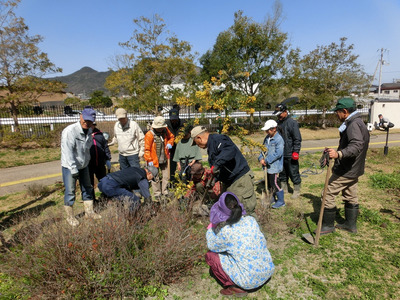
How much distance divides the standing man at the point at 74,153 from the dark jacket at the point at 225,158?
197cm

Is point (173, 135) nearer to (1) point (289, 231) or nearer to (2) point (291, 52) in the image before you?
(1) point (289, 231)

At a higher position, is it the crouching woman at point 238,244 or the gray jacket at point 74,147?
the gray jacket at point 74,147

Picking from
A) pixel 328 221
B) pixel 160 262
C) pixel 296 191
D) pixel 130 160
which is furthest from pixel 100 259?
pixel 296 191

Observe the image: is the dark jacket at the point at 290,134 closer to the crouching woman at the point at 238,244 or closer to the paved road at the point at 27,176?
the crouching woman at the point at 238,244

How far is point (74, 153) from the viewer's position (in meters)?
4.09

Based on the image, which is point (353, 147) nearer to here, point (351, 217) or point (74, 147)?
point (351, 217)

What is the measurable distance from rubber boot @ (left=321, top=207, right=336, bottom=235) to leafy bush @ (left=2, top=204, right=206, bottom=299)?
2113mm

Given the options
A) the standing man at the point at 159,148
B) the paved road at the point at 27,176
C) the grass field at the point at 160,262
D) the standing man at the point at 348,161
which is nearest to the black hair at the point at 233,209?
the grass field at the point at 160,262

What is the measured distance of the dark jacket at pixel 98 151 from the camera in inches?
201

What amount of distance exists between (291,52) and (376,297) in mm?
14978

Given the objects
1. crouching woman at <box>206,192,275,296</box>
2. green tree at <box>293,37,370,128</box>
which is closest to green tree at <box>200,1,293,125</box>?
green tree at <box>293,37,370,128</box>

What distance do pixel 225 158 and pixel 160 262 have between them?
4.84 feet

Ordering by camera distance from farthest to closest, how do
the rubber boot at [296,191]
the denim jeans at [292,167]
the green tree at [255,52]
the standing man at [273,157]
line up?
the green tree at [255,52]
the rubber boot at [296,191]
the denim jeans at [292,167]
the standing man at [273,157]

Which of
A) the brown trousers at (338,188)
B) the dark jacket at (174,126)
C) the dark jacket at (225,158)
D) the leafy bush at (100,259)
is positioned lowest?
the leafy bush at (100,259)
